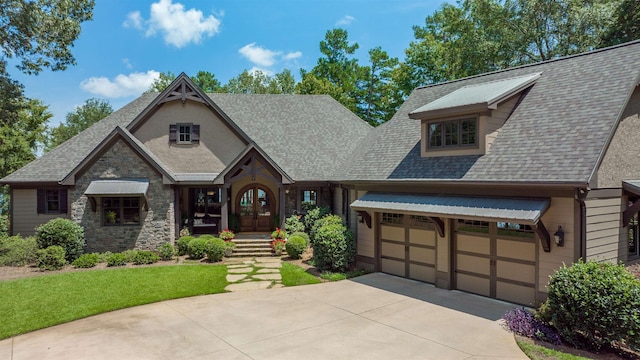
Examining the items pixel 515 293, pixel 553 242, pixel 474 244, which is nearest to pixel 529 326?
pixel 515 293

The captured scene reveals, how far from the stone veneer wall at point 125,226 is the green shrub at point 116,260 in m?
1.26

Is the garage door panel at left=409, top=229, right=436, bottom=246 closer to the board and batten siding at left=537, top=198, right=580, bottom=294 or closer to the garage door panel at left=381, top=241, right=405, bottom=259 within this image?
the garage door panel at left=381, top=241, right=405, bottom=259

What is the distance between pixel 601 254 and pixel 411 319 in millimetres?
4876

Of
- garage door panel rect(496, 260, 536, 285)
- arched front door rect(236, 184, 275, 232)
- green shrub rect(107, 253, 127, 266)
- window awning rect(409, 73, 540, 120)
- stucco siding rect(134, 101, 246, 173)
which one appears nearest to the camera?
garage door panel rect(496, 260, 536, 285)

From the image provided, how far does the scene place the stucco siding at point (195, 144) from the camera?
19.3 m

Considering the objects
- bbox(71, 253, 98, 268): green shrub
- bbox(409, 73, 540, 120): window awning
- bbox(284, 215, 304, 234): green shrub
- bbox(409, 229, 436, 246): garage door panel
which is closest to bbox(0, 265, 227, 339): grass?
bbox(71, 253, 98, 268): green shrub

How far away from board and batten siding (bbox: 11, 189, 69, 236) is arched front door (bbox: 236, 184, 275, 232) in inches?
334

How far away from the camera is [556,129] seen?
401 inches

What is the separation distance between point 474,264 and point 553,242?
2.43 metres

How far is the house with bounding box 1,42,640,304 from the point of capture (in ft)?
30.9

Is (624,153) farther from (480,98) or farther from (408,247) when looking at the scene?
(408,247)

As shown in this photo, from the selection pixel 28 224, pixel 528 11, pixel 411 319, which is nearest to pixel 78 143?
pixel 28 224

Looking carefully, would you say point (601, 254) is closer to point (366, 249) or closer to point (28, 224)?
point (366, 249)

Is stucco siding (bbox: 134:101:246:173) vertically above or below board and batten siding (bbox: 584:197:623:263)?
above
